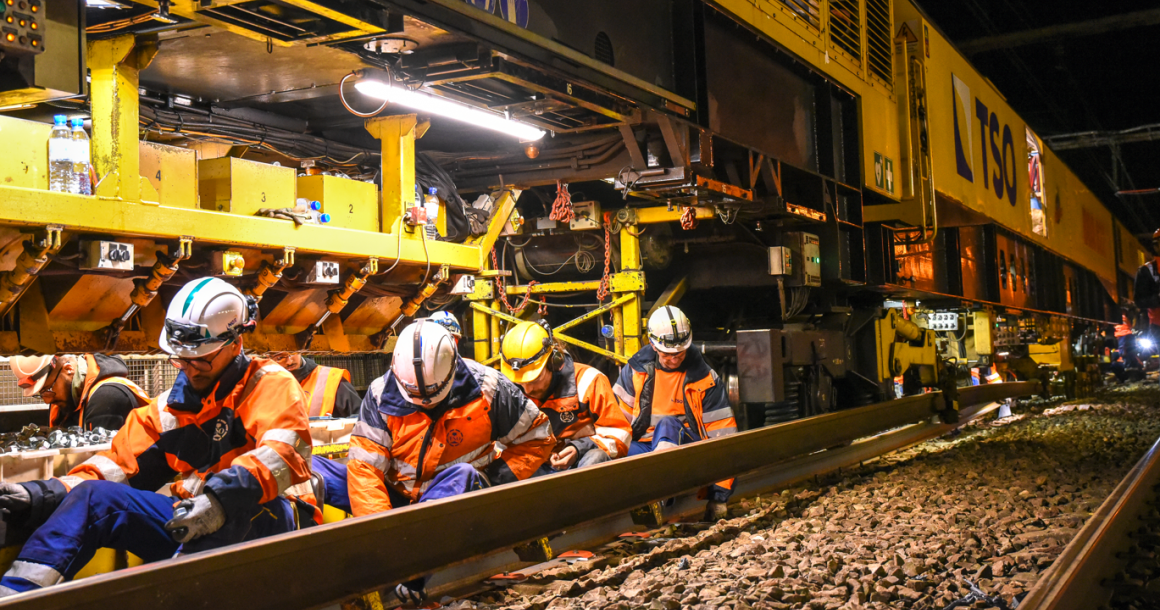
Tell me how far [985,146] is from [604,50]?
303 inches

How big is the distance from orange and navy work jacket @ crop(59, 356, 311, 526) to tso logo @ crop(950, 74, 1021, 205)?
799 centimetres

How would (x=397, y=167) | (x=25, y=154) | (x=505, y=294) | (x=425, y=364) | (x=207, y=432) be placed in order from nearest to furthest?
1. (x=207, y=432)
2. (x=425, y=364)
3. (x=25, y=154)
4. (x=397, y=167)
5. (x=505, y=294)

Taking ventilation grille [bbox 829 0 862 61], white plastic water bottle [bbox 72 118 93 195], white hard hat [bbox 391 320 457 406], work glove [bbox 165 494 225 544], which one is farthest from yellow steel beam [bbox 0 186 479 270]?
ventilation grille [bbox 829 0 862 61]

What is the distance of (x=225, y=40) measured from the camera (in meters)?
4.57

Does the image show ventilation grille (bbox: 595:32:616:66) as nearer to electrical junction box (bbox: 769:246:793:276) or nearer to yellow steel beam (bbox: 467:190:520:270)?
yellow steel beam (bbox: 467:190:520:270)

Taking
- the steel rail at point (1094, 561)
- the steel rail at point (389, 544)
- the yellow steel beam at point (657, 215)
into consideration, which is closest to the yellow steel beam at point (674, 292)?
the yellow steel beam at point (657, 215)

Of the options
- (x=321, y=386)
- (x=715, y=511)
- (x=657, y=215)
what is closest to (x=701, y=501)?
(x=715, y=511)

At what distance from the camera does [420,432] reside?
4.30m

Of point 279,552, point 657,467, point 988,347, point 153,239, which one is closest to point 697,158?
point 657,467

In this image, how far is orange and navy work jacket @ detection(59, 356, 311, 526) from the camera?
11.7 feet

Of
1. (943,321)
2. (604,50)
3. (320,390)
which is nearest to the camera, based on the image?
(604,50)

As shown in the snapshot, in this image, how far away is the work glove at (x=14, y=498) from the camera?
323cm

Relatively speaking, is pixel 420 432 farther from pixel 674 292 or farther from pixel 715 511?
pixel 674 292

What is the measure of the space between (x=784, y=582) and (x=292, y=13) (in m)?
3.06
